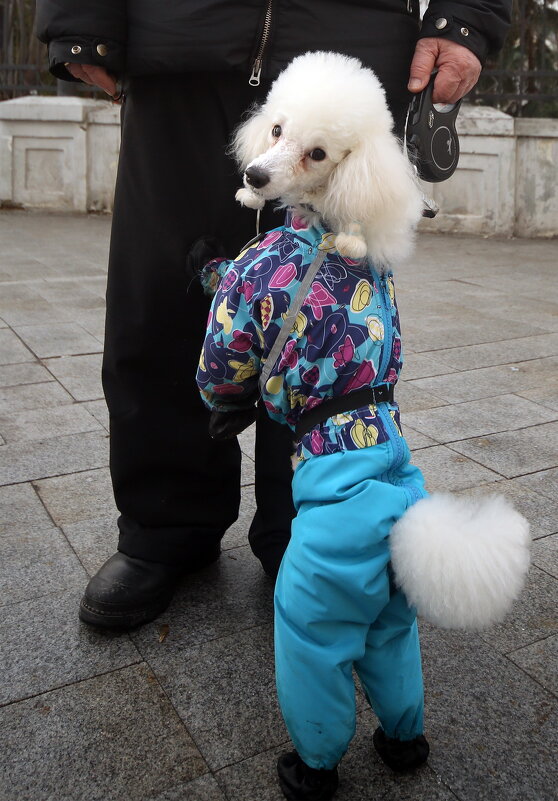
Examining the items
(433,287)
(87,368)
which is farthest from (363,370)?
(433,287)

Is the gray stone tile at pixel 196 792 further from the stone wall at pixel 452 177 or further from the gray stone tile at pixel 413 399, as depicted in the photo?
the stone wall at pixel 452 177

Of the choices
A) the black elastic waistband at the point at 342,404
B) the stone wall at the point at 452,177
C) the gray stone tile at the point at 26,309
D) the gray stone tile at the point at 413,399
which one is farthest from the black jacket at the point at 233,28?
the stone wall at the point at 452,177

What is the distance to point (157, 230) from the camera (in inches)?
83.4

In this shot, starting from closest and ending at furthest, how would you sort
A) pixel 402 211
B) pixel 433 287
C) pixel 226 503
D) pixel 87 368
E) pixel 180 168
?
pixel 402 211 < pixel 180 168 < pixel 226 503 < pixel 87 368 < pixel 433 287

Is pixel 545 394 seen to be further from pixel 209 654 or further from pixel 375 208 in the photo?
pixel 375 208

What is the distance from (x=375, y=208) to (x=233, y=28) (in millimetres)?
671

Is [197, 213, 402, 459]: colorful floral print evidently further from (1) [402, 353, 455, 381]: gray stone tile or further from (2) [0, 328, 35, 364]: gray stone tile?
(2) [0, 328, 35, 364]: gray stone tile

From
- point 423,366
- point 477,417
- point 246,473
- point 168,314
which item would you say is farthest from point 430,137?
point 423,366

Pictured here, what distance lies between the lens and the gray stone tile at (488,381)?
13.4ft

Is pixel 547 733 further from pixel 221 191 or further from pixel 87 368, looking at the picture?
pixel 87 368

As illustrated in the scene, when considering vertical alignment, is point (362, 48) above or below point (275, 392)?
above

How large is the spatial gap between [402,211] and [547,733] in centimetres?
114

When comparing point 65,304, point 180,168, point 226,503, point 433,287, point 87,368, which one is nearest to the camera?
point 180,168

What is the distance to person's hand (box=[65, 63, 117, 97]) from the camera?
80.0 inches
